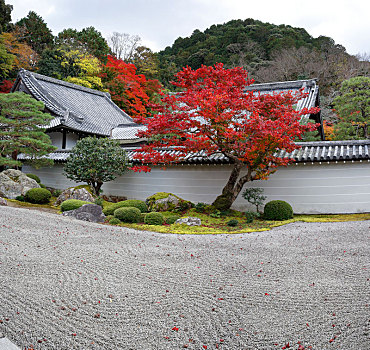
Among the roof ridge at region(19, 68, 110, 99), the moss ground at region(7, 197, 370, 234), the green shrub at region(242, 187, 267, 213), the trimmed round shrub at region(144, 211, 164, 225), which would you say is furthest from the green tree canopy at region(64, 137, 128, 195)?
the roof ridge at region(19, 68, 110, 99)

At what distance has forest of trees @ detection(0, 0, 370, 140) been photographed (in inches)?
1123

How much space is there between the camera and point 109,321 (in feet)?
12.7

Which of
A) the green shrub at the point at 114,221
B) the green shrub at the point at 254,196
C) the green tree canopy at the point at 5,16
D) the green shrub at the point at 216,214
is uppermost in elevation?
the green tree canopy at the point at 5,16

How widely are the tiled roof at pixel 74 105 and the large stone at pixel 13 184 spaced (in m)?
4.55

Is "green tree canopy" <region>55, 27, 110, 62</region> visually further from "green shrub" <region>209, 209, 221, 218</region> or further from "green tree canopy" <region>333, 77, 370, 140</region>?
"green shrub" <region>209, 209, 221, 218</region>

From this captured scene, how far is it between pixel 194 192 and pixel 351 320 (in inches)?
420

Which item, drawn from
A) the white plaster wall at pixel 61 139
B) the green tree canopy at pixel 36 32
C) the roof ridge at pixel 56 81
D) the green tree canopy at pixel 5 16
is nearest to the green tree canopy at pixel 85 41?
the green tree canopy at pixel 36 32

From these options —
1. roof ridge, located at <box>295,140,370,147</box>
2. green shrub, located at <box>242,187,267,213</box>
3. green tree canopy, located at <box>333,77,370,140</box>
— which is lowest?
green shrub, located at <box>242,187,267,213</box>

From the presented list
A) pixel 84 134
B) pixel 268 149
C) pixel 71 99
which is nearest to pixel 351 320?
pixel 268 149

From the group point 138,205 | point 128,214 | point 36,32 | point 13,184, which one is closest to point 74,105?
point 13,184

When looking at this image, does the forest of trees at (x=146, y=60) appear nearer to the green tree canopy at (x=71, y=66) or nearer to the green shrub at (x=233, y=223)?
the green tree canopy at (x=71, y=66)

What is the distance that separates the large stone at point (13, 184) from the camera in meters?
13.8

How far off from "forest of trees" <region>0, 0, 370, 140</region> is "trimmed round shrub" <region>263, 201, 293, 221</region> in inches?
348

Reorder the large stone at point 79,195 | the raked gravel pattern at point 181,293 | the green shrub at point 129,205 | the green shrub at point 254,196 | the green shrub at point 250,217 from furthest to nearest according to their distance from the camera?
1. the large stone at point 79,195
2. the green shrub at point 254,196
3. the green shrub at point 129,205
4. the green shrub at point 250,217
5. the raked gravel pattern at point 181,293
